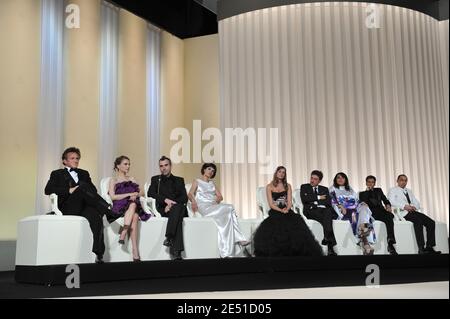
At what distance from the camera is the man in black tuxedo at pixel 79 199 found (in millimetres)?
4559

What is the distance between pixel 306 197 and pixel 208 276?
1.97 metres

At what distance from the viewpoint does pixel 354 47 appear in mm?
8727

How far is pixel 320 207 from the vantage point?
20.8ft

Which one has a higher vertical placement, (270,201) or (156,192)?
(156,192)

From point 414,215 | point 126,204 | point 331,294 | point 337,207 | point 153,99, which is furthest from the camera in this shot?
point 153,99

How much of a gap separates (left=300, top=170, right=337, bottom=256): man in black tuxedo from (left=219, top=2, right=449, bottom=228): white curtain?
1985 mm

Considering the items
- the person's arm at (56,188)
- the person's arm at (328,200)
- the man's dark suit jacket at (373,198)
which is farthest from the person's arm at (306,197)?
the person's arm at (56,188)

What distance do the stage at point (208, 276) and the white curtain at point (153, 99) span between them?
375 centimetres

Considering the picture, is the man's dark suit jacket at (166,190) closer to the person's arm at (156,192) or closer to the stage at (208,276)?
the person's arm at (156,192)

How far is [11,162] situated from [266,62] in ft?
13.7

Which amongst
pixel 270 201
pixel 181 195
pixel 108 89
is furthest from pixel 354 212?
pixel 108 89

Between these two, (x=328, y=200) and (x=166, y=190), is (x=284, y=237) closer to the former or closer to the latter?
(x=328, y=200)
